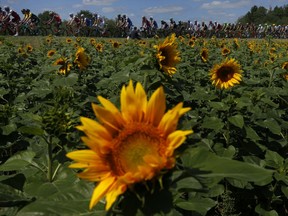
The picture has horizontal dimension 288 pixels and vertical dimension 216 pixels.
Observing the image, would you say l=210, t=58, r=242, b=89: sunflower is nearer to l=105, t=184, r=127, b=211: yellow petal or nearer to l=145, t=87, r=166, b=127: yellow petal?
l=145, t=87, r=166, b=127: yellow petal

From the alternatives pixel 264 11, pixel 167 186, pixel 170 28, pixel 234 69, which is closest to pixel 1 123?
pixel 167 186

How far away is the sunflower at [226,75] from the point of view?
12.8 ft

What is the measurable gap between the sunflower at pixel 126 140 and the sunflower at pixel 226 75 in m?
2.90

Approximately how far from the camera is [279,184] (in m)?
3.00

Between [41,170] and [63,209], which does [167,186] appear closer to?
[63,209]

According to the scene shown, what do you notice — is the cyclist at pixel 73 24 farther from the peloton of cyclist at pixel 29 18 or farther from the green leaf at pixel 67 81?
the green leaf at pixel 67 81

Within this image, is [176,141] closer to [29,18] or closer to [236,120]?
[236,120]

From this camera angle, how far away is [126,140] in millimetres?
1087

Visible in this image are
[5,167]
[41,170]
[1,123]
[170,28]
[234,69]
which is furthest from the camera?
[170,28]

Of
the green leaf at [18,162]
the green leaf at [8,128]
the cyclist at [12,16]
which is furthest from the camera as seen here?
the cyclist at [12,16]

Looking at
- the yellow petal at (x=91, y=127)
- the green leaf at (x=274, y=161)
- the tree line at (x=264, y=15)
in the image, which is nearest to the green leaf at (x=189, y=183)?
the yellow petal at (x=91, y=127)

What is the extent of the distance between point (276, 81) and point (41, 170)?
452cm

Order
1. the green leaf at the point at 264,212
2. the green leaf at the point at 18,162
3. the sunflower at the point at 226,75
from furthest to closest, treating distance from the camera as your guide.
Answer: the sunflower at the point at 226,75 → the green leaf at the point at 264,212 → the green leaf at the point at 18,162

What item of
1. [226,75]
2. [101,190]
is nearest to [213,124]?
[226,75]
